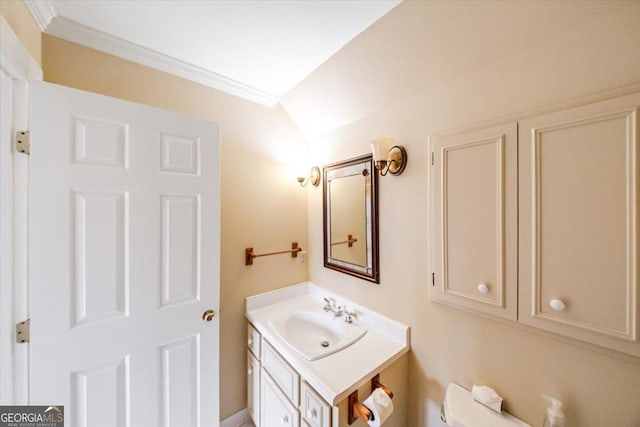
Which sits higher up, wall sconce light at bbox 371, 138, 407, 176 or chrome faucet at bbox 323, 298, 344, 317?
wall sconce light at bbox 371, 138, 407, 176

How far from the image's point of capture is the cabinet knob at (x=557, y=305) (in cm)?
81

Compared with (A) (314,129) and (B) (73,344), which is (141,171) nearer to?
(B) (73,344)

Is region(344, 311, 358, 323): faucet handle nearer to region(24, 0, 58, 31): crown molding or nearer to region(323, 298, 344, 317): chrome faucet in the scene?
region(323, 298, 344, 317): chrome faucet

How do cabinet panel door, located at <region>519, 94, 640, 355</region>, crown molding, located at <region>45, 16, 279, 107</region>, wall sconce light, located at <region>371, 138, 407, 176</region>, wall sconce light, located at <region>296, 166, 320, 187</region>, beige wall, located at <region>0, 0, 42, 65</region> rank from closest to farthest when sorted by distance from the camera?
1. cabinet panel door, located at <region>519, 94, 640, 355</region>
2. beige wall, located at <region>0, 0, 42, 65</region>
3. crown molding, located at <region>45, 16, 279, 107</region>
4. wall sconce light, located at <region>371, 138, 407, 176</region>
5. wall sconce light, located at <region>296, 166, 320, 187</region>

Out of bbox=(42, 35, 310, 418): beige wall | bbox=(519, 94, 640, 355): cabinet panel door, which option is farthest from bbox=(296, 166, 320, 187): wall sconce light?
bbox=(519, 94, 640, 355): cabinet panel door

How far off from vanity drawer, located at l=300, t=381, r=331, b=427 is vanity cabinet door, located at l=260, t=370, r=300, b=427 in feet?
0.32

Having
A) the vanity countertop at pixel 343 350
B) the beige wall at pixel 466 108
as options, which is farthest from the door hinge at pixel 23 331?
the beige wall at pixel 466 108

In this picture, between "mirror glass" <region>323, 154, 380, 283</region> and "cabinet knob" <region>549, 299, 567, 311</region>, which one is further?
"mirror glass" <region>323, 154, 380, 283</region>

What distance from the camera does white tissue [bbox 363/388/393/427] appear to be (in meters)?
0.95

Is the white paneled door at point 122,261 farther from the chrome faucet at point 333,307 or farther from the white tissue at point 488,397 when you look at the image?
the white tissue at point 488,397

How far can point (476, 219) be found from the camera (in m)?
1.02

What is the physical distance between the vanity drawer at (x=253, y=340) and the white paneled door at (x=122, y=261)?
269 mm

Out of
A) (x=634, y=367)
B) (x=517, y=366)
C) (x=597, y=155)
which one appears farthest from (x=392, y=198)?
(x=634, y=367)

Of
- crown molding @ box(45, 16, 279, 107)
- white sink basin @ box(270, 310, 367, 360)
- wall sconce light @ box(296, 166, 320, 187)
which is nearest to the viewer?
crown molding @ box(45, 16, 279, 107)
